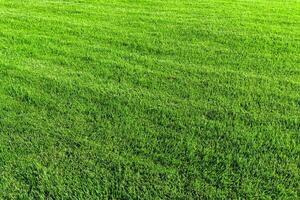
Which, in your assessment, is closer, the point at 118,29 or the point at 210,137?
the point at 210,137

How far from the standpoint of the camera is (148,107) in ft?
11.6

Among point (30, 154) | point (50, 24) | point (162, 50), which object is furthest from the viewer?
point (50, 24)

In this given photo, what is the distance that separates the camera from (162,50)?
472cm

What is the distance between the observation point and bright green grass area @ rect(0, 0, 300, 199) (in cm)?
275

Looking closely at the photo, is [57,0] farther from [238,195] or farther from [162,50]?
[238,195]

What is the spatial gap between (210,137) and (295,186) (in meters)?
0.83

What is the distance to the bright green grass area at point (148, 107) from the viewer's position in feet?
9.02

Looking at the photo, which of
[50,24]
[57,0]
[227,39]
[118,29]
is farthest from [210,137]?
[57,0]

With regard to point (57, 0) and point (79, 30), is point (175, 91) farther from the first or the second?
point (57, 0)

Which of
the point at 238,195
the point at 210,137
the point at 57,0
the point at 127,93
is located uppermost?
the point at 57,0

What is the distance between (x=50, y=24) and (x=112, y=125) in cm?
294

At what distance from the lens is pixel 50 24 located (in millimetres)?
5500

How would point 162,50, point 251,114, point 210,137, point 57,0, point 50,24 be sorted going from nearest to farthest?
point 210,137, point 251,114, point 162,50, point 50,24, point 57,0

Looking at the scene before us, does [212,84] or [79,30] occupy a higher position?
[79,30]
